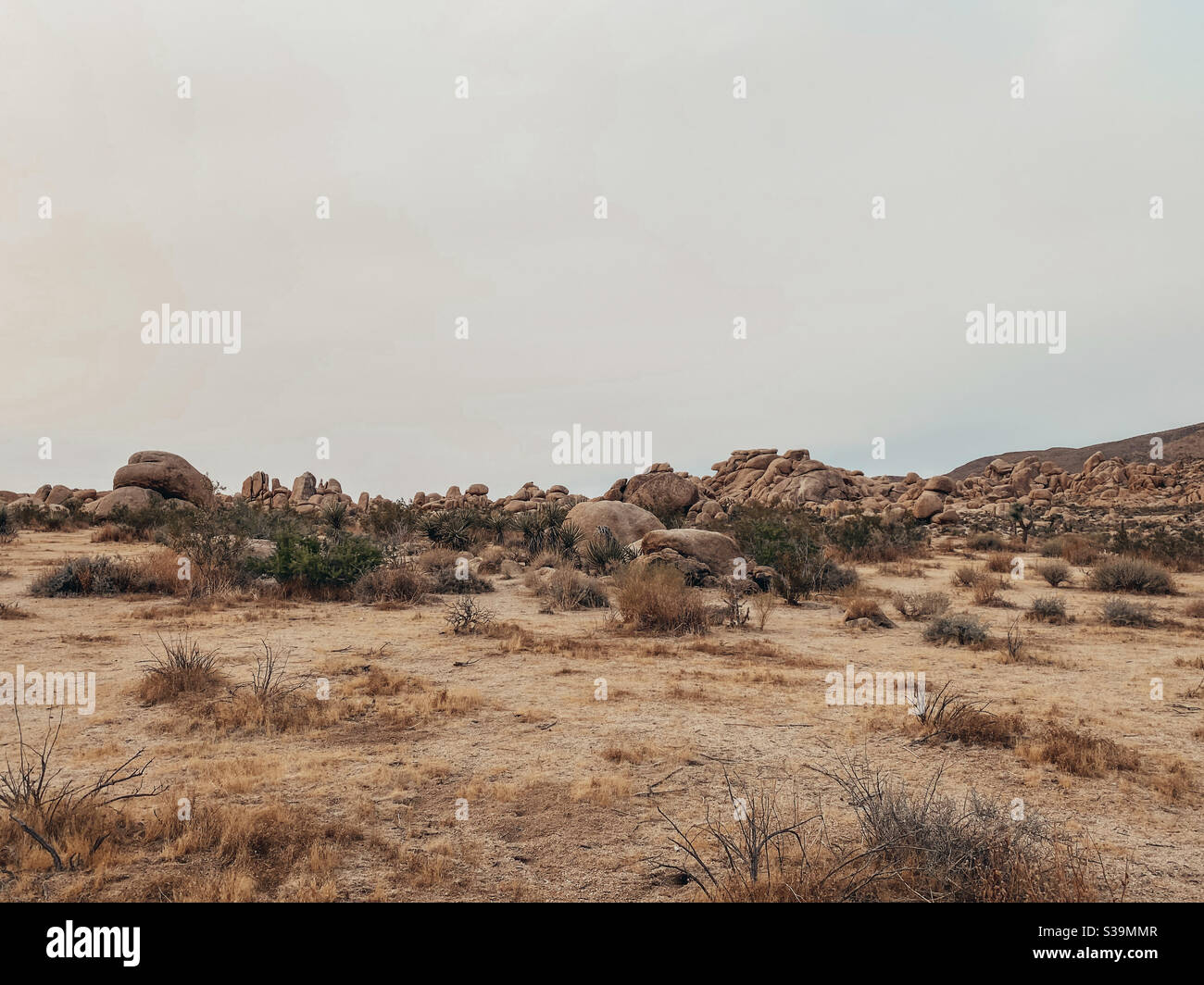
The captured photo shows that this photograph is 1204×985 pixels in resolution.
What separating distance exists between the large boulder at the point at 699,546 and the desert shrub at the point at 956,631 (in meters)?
6.26

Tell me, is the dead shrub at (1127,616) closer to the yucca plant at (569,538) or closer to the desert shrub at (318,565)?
the yucca plant at (569,538)

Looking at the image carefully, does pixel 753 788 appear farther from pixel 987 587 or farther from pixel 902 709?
pixel 987 587

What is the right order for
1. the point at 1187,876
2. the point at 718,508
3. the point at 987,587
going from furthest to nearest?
the point at 718,508, the point at 987,587, the point at 1187,876

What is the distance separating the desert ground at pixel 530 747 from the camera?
148 inches

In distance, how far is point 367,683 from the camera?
750 centimetres

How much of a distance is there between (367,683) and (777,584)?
9.33 metres

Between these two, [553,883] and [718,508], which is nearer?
[553,883]

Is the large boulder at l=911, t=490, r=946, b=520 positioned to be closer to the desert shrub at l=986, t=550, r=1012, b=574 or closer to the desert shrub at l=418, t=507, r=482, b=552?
the desert shrub at l=986, t=550, r=1012, b=574

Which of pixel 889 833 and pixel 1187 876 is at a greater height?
pixel 889 833

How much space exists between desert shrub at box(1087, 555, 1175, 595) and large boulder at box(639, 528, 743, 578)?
7.54 m

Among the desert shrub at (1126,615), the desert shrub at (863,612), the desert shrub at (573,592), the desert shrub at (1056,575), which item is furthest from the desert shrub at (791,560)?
the desert shrub at (1126,615)

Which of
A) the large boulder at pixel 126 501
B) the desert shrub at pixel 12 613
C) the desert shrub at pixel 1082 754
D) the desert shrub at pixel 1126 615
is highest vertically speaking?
the large boulder at pixel 126 501

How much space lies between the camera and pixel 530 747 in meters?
5.79
